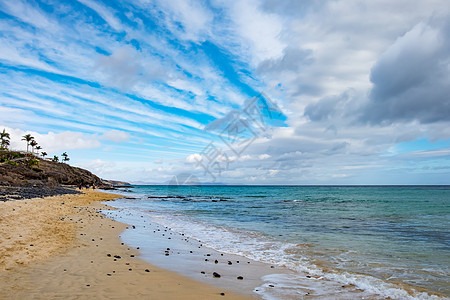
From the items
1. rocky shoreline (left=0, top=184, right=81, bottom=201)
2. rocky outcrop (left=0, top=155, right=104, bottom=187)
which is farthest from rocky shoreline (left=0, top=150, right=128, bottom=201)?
rocky shoreline (left=0, top=184, right=81, bottom=201)

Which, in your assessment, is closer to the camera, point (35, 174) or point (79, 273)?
point (79, 273)

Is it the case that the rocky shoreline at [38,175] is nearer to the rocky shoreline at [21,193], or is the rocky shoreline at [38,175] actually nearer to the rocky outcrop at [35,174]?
the rocky outcrop at [35,174]

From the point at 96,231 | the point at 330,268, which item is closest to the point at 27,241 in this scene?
the point at 96,231

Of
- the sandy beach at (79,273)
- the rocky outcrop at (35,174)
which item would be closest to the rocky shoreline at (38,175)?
the rocky outcrop at (35,174)

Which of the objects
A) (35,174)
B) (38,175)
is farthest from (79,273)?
(38,175)

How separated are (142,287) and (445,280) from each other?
10.3 metres

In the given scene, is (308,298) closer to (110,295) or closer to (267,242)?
(110,295)

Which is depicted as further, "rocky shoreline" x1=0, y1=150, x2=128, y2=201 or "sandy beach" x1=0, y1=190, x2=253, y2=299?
"rocky shoreline" x1=0, y1=150, x2=128, y2=201

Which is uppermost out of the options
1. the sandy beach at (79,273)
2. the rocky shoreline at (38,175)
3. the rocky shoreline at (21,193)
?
the rocky shoreline at (38,175)

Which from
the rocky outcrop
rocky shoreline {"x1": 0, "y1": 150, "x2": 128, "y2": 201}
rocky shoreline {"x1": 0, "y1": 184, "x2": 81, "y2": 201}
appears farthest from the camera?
the rocky outcrop

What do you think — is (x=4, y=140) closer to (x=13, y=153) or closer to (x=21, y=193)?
(x=13, y=153)

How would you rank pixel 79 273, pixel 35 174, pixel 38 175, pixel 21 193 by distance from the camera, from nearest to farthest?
1. pixel 79 273
2. pixel 21 193
3. pixel 35 174
4. pixel 38 175

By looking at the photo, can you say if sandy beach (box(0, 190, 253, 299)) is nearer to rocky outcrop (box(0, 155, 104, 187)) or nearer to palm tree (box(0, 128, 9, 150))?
rocky outcrop (box(0, 155, 104, 187))

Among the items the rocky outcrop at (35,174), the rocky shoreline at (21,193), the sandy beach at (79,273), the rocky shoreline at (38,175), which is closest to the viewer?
the sandy beach at (79,273)
